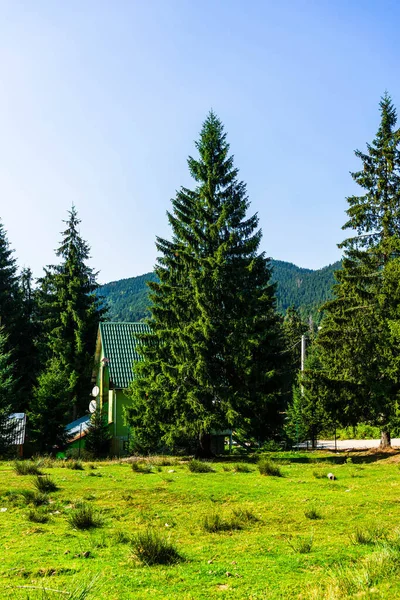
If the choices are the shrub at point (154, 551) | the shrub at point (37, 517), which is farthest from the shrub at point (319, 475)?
the shrub at point (154, 551)

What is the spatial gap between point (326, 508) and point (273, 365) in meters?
13.6

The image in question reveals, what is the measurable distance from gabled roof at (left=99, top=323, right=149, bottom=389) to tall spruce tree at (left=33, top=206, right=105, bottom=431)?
273 inches

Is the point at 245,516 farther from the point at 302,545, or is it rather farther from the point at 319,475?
the point at 319,475

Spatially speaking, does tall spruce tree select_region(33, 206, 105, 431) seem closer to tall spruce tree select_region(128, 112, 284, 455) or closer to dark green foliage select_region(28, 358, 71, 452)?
dark green foliage select_region(28, 358, 71, 452)

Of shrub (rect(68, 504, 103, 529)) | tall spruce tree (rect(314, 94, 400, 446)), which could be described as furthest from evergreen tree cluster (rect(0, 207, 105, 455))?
shrub (rect(68, 504, 103, 529))

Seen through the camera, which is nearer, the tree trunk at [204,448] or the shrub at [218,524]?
the shrub at [218,524]

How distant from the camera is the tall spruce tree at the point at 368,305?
23828 millimetres

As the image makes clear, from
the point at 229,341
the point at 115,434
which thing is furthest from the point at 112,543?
the point at 115,434

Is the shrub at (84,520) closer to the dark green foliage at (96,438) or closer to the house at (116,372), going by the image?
the dark green foliage at (96,438)

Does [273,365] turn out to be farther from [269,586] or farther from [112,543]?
[269,586]

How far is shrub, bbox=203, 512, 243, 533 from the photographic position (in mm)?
8969

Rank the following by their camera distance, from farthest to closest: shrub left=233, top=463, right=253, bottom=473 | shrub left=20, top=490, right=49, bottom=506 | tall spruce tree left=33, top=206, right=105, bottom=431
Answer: tall spruce tree left=33, top=206, right=105, bottom=431 < shrub left=233, top=463, right=253, bottom=473 < shrub left=20, top=490, right=49, bottom=506

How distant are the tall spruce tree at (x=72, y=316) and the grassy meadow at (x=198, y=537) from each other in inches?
1100

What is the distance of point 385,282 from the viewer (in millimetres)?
24031
